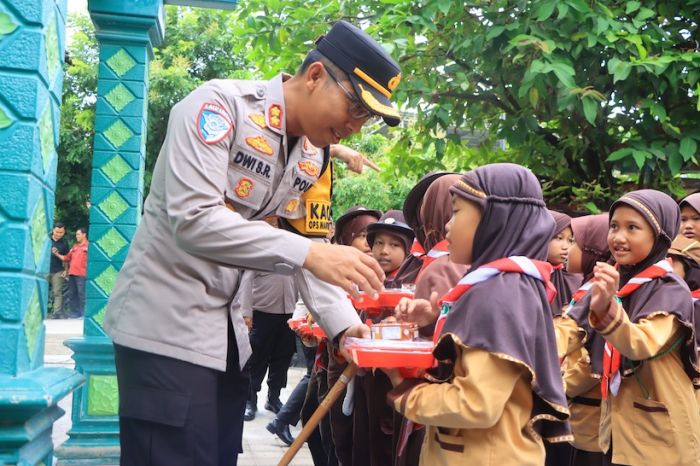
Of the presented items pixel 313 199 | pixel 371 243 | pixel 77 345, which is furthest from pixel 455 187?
pixel 77 345

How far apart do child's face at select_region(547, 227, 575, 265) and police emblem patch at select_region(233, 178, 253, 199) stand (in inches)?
141

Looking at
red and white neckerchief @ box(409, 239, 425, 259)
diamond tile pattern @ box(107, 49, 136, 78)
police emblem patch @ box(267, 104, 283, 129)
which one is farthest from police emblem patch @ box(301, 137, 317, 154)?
diamond tile pattern @ box(107, 49, 136, 78)

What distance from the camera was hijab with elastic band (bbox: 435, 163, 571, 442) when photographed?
262 cm

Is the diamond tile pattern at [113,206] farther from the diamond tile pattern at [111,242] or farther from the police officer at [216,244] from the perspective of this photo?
the police officer at [216,244]

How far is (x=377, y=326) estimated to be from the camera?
2.78m

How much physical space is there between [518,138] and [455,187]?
549 centimetres

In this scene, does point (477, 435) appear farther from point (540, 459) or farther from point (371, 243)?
point (371, 243)

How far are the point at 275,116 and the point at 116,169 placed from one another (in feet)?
11.1

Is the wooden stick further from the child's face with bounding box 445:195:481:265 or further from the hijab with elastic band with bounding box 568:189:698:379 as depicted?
the hijab with elastic band with bounding box 568:189:698:379

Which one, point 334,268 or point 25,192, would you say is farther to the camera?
point 25,192

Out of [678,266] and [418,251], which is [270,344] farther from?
[678,266]

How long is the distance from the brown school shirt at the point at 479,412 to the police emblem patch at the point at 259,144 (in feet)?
2.89

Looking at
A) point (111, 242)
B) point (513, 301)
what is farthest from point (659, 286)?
point (111, 242)

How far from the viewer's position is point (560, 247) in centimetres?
582
